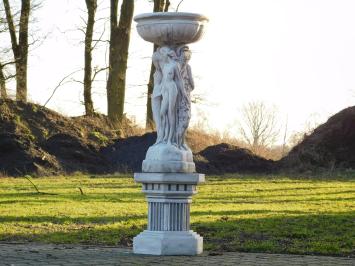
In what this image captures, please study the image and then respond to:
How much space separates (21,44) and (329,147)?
→ 49.7 feet

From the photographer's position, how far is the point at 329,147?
44.7 meters

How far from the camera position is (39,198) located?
23859 mm

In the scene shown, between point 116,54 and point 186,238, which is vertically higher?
point 116,54

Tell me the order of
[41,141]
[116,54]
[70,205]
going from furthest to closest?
1. [116,54]
2. [41,141]
3. [70,205]

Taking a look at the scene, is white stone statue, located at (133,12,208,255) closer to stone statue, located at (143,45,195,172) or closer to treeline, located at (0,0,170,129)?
stone statue, located at (143,45,195,172)

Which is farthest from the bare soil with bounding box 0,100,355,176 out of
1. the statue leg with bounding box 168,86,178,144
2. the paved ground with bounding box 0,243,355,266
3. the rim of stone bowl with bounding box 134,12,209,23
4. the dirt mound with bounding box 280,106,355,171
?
the rim of stone bowl with bounding box 134,12,209,23

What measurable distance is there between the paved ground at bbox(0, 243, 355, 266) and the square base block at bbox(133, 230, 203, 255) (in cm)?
18

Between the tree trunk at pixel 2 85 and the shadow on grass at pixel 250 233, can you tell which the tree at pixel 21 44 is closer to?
the tree trunk at pixel 2 85

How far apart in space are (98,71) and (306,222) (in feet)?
94.2

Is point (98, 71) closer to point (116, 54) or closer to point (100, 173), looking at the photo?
point (116, 54)

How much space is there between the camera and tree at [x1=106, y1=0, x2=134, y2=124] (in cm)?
4475

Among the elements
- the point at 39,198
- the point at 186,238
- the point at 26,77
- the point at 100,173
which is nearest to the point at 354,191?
the point at 39,198

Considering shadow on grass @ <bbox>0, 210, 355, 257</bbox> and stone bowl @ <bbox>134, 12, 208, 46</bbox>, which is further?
shadow on grass @ <bbox>0, 210, 355, 257</bbox>

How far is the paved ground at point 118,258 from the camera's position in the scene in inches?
448
